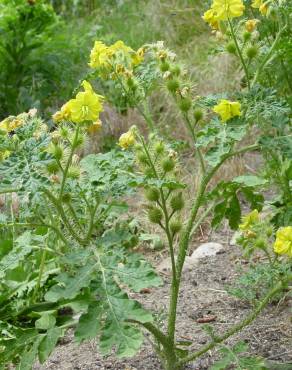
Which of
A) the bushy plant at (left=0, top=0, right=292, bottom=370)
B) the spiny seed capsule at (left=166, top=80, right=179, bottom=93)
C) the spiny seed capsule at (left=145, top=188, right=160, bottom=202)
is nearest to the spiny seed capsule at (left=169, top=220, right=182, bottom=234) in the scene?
the bushy plant at (left=0, top=0, right=292, bottom=370)

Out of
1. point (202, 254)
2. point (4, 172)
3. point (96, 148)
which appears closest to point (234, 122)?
point (4, 172)

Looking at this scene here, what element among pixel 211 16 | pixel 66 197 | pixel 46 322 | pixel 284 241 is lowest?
pixel 46 322

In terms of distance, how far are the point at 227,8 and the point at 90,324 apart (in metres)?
0.87

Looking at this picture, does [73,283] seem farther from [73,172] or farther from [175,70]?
[175,70]

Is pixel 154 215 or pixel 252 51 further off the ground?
pixel 252 51

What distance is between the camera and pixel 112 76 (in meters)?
2.01

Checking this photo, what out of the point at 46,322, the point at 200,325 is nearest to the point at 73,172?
the point at 46,322

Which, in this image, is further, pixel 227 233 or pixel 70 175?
pixel 227 233

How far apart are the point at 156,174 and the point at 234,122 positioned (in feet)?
0.75

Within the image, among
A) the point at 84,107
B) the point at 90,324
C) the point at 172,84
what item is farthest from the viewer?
the point at 172,84

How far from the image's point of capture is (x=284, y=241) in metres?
1.92

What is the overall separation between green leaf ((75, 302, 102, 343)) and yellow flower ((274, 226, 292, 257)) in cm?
50

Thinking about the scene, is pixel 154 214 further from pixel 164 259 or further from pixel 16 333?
pixel 164 259

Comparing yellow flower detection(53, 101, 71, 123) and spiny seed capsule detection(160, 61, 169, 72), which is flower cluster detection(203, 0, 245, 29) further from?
yellow flower detection(53, 101, 71, 123)
